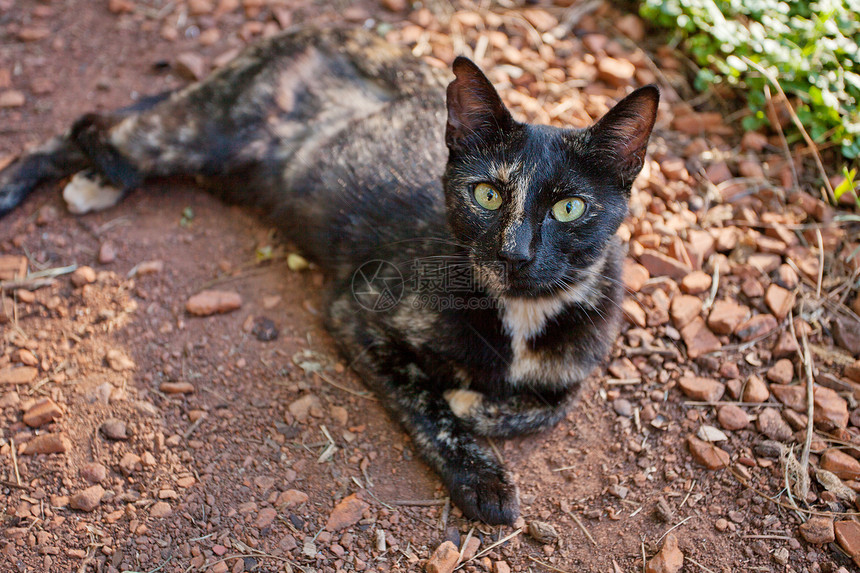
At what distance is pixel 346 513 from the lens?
116 inches

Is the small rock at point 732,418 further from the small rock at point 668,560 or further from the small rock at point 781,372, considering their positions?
the small rock at point 668,560

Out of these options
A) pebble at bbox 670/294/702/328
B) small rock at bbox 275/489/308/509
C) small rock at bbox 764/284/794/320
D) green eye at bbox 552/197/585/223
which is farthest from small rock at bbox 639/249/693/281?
small rock at bbox 275/489/308/509

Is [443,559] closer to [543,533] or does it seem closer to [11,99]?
[543,533]

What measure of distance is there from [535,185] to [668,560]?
160 centimetres

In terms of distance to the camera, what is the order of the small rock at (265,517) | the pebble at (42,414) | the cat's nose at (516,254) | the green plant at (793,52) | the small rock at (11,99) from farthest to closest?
the small rock at (11,99), the green plant at (793,52), the pebble at (42,414), the small rock at (265,517), the cat's nose at (516,254)

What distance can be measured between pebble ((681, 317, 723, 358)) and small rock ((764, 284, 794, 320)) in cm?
36

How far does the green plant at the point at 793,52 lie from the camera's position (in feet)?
13.2

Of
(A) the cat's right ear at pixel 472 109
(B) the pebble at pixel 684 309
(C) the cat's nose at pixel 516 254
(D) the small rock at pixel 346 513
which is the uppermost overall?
(A) the cat's right ear at pixel 472 109

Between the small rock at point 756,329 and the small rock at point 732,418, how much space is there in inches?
18.0

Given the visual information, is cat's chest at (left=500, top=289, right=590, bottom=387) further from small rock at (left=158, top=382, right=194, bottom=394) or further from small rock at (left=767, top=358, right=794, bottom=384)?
small rock at (left=158, top=382, right=194, bottom=394)

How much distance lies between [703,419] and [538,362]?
0.86m

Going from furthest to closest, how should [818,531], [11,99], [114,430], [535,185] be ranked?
1. [11,99]
2. [114,430]
3. [818,531]
4. [535,185]

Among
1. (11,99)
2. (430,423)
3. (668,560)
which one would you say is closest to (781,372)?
(668,560)

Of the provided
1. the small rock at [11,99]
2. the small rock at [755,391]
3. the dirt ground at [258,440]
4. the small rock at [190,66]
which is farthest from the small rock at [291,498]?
the small rock at [11,99]
